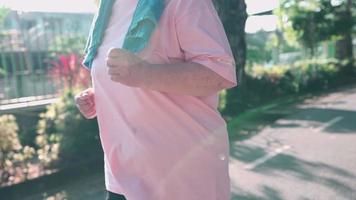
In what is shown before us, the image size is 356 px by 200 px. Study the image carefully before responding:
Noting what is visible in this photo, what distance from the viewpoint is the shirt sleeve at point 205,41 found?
4.62 ft

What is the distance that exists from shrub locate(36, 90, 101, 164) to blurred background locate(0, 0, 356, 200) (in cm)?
1

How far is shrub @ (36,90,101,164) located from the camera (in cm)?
606

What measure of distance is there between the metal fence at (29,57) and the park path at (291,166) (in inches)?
110

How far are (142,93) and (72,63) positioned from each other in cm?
659

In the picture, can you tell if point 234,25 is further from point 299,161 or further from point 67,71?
point 67,71

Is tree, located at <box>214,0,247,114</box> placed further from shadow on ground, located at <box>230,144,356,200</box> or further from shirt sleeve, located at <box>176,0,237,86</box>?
shirt sleeve, located at <box>176,0,237,86</box>

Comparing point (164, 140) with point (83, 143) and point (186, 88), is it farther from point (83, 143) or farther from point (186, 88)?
point (83, 143)

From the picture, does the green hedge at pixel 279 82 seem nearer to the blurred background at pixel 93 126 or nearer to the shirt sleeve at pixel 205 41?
the blurred background at pixel 93 126

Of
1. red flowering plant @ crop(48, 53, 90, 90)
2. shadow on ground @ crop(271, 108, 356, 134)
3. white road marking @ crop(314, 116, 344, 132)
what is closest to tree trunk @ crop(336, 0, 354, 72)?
shadow on ground @ crop(271, 108, 356, 134)

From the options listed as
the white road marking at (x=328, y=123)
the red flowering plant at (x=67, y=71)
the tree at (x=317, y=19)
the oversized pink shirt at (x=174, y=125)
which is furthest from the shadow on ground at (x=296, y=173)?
the tree at (x=317, y=19)

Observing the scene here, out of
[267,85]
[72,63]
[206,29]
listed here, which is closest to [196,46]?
[206,29]

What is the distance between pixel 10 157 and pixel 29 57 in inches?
135

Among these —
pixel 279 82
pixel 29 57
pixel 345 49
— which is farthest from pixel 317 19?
pixel 29 57

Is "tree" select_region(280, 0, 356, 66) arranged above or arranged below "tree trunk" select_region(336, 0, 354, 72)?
above
